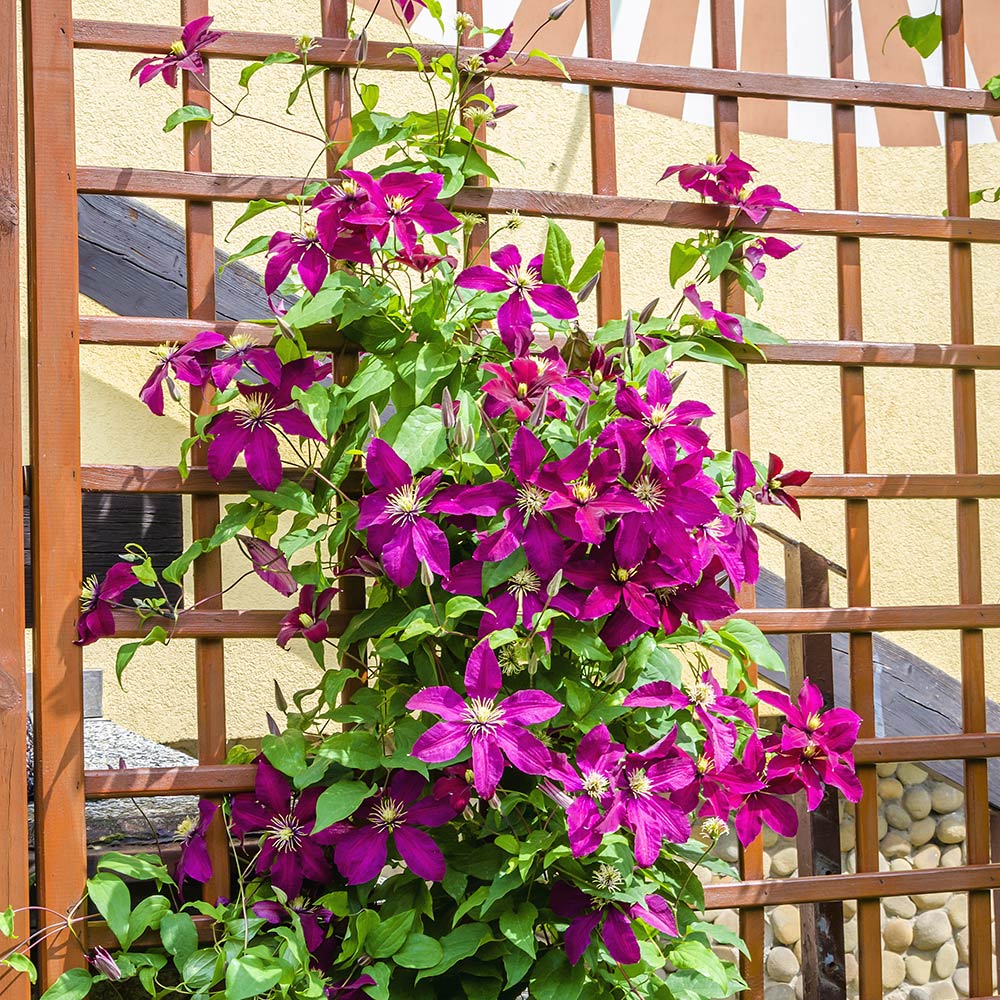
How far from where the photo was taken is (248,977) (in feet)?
3.16

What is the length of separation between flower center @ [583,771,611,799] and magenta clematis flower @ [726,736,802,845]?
0.71 feet

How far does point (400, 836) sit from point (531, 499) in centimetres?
35

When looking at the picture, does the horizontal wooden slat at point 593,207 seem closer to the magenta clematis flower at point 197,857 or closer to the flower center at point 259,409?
the flower center at point 259,409

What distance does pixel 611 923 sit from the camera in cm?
100

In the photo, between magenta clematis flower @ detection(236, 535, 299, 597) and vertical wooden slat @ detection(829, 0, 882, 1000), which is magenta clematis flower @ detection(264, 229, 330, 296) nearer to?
magenta clematis flower @ detection(236, 535, 299, 597)

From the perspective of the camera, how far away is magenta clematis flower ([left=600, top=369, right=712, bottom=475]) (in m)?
1.00

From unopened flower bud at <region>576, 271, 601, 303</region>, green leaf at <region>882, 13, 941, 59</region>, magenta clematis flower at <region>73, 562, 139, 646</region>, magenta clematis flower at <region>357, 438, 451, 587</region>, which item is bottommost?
magenta clematis flower at <region>73, 562, 139, 646</region>

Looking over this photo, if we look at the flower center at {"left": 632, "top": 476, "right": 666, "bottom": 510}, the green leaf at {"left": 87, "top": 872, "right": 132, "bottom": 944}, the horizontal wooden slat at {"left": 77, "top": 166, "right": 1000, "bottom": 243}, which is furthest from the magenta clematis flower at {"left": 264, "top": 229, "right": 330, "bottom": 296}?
the green leaf at {"left": 87, "top": 872, "right": 132, "bottom": 944}

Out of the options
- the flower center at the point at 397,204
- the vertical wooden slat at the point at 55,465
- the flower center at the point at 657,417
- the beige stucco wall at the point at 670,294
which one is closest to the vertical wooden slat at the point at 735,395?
the flower center at the point at 657,417

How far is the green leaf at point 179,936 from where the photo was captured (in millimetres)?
1071

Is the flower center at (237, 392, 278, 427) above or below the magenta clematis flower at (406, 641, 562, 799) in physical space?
above

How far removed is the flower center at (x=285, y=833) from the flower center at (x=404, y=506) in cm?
35

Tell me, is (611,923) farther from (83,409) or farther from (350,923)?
(83,409)

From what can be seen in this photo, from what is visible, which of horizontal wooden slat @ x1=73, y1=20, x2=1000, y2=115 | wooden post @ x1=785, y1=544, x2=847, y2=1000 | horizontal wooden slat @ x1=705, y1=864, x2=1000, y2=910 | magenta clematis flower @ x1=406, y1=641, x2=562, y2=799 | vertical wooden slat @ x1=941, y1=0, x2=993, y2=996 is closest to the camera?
magenta clematis flower @ x1=406, y1=641, x2=562, y2=799
